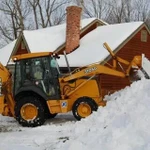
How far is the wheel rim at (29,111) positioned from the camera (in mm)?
12359

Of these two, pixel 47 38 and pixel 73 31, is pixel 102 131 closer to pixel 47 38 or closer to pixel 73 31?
pixel 73 31

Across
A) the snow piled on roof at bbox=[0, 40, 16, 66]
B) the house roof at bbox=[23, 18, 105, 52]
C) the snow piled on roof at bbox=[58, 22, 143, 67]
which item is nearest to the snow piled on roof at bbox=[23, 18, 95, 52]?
the house roof at bbox=[23, 18, 105, 52]

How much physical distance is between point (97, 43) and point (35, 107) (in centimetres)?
1311

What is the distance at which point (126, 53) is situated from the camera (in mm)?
24953

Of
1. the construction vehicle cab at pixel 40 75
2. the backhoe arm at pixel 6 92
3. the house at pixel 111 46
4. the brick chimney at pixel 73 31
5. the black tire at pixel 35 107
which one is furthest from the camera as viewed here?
the brick chimney at pixel 73 31

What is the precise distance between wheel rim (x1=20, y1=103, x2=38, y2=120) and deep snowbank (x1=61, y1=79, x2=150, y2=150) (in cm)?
207

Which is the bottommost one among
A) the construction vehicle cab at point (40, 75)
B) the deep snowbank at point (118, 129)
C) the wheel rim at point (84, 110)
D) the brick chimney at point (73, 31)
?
the wheel rim at point (84, 110)

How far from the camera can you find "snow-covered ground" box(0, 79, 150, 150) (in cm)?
751

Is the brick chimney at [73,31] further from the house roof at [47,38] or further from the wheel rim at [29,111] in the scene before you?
the wheel rim at [29,111]

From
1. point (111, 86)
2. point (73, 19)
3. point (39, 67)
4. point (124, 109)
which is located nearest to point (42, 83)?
point (39, 67)

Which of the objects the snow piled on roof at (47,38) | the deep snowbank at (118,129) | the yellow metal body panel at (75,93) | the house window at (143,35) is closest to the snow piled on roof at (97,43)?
the house window at (143,35)

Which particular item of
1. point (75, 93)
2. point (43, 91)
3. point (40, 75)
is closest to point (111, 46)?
point (75, 93)

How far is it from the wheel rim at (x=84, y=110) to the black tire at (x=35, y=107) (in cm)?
122

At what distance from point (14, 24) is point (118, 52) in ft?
90.7
